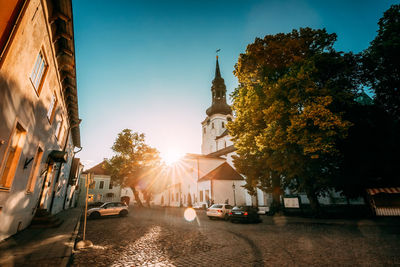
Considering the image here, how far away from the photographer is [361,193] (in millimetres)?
17375

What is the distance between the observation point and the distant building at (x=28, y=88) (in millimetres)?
5191

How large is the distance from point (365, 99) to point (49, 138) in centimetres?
3125

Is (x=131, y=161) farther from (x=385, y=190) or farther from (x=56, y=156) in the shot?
(x=385, y=190)

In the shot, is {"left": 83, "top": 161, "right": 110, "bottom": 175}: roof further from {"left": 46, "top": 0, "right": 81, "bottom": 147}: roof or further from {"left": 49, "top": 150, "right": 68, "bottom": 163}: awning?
{"left": 49, "top": 150, "right": 68, "bottom": 163}: awning

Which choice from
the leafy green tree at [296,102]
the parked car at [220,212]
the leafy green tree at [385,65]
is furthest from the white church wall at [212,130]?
the leafy green tree at [385,65]

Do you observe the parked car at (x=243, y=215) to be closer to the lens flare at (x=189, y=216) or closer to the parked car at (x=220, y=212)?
the parked car at (x=220, y=212)

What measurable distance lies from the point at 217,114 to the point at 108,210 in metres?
34.9

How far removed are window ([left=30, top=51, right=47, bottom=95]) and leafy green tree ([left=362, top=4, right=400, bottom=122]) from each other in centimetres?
2006

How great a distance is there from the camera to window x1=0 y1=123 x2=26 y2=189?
6.48 metres

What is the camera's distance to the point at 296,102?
527 inches

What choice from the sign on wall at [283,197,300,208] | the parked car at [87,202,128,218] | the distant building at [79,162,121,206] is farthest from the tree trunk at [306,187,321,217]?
the distant building at [79,162,121,206]

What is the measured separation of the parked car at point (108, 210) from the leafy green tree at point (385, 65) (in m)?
24.2

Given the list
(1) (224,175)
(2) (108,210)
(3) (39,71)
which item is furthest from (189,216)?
(3) (39,71)

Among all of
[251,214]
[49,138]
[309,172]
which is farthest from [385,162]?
[49,138]
